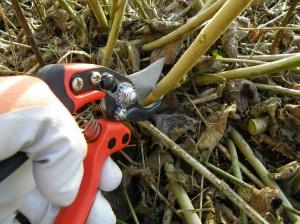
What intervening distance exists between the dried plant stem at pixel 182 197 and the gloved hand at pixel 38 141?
1.33 ft

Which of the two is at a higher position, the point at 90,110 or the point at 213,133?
the point at 90,110

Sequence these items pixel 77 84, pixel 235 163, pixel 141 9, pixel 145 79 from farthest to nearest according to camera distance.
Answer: pixel 141 9, pixel 235 163, pixel 145 79, pixel 77 84

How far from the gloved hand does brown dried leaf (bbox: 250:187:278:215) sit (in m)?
0.52

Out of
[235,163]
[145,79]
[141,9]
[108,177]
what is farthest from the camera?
[141,9]

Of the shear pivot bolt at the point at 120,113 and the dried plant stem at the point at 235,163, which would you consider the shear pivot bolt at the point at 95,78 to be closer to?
the shear pivot bolt at the point at 120,113

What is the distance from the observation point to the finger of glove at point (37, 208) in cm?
85

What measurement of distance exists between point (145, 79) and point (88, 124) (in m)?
0.24

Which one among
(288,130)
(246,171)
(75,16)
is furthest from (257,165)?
(75,16)

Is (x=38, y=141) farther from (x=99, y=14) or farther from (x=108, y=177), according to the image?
(x=99, y=14)

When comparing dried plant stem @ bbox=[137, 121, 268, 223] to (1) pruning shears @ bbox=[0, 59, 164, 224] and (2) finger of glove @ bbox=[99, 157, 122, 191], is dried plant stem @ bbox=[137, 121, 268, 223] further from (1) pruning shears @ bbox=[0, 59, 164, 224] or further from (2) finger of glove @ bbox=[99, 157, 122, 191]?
(2) finger of glove @ bbox=[99, 157, 122, 191]

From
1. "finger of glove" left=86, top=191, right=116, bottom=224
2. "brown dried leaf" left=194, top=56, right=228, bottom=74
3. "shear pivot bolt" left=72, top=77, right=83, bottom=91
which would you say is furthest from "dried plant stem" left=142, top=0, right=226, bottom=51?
"finger of glove" left=86, top=191, right=116, bottom=224

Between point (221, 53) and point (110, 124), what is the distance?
21.0 inches

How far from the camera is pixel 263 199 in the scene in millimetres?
982

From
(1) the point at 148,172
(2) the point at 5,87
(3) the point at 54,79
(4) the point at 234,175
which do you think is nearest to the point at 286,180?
(4) the point at 234,175
